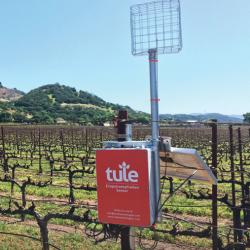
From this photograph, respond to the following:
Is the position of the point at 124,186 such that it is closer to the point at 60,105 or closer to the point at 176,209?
the point at 176,209

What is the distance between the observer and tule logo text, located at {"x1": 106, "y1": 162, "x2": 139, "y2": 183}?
10.7 ft

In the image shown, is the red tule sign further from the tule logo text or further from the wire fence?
the wire fence

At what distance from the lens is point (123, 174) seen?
3285 millimetres

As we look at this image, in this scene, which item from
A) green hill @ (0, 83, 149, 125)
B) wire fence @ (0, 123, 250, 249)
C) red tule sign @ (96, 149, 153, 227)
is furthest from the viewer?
green hill @ (0, 83, 149, 125)

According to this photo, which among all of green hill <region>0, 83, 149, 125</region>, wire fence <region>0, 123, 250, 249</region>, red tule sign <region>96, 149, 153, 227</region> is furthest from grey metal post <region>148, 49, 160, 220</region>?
green hill <region>0, 83, 149, 125</region>

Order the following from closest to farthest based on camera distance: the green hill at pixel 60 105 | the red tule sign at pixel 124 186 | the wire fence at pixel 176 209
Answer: the red tule sign at pixel 124 186
the wire fence at pixel 176 209
the green hill at pixel 60 105

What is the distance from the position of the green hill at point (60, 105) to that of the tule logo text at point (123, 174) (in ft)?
327

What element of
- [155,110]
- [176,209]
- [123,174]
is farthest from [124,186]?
[176,209]

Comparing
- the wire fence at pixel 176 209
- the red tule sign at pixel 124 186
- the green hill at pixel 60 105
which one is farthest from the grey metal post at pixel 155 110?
the green hill at pixel 60 105

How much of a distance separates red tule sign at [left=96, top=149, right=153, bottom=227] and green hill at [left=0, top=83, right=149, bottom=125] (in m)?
99.5

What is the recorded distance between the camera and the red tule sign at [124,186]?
10.6 feet

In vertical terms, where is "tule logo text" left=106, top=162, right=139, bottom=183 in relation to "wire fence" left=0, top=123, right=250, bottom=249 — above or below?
above

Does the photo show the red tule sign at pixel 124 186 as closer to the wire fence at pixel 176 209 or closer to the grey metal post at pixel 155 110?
the grey metal post at pixel 155 110

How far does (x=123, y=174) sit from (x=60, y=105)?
471 ft
